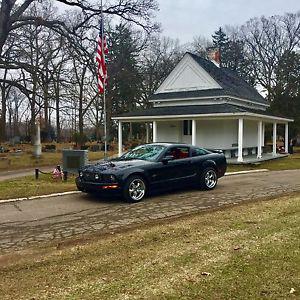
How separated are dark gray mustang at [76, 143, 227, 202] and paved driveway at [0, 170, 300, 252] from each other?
33cm

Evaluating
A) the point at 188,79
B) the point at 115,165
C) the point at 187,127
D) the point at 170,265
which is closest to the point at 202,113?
the point at 187,127

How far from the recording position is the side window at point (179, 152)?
10.7 meters

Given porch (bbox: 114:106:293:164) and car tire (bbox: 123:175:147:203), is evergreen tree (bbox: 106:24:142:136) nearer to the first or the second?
porch (bbox: 114:106:293:164)

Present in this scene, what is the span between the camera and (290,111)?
1416 inches

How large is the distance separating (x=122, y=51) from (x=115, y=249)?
45596mm

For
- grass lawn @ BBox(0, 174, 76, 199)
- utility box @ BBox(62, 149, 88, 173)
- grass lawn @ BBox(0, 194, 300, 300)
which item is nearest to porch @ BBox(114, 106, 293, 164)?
utility box @ BBox(62, 149, 88, 173)

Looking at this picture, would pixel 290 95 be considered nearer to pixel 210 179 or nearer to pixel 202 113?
pixel 202 113

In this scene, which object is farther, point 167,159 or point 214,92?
point 214,92

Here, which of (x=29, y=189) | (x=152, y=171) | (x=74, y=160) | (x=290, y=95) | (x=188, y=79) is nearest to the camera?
(x=152, y=171)

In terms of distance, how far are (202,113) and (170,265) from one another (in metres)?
18.7

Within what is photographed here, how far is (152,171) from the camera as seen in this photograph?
981cm

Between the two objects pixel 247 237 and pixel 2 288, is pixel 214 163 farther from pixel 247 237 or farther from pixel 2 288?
pixel 2 288

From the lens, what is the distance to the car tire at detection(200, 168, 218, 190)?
1123 cm

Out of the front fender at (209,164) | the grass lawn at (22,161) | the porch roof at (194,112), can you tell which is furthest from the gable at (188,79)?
the front fender at (209,164)
